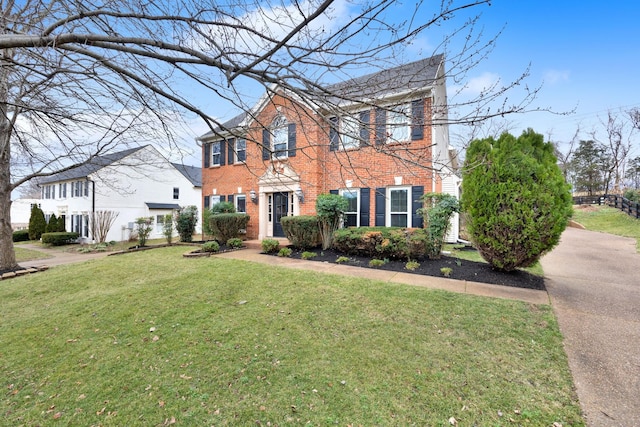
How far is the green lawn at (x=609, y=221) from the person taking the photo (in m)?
14.2

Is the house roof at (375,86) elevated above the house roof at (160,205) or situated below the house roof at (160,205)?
above

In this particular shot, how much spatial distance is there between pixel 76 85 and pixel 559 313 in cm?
758

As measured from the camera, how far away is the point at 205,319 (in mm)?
3975

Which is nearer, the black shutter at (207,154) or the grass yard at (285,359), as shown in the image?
the grass yard at (285,359)

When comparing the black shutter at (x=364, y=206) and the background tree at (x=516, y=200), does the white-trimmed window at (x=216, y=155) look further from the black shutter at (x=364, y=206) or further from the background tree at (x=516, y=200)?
the background tree at (x=516, y=200)

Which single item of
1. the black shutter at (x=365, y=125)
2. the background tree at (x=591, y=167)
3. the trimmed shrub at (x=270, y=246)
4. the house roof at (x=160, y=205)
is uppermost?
the background tree at (x=591, y=167)

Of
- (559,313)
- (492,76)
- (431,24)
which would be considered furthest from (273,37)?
(559,313)

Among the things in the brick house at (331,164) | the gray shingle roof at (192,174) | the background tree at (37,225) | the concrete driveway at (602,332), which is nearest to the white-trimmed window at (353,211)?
the brick house at (331,164)

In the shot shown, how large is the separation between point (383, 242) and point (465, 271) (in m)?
2.04

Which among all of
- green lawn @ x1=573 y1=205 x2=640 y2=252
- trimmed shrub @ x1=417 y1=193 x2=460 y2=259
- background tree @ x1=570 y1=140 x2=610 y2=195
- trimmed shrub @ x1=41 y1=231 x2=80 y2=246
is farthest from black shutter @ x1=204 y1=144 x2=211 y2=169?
background tree @ x1=570 y1=140 x2=610 y2=195

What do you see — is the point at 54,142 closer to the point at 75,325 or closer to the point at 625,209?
the point at 75,325

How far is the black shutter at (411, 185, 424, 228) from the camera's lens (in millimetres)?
9176

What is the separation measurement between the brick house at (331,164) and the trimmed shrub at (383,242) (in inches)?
56.6

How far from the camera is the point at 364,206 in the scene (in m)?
10.1
